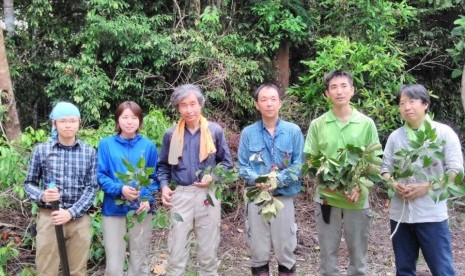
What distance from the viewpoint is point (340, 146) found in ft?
12.0

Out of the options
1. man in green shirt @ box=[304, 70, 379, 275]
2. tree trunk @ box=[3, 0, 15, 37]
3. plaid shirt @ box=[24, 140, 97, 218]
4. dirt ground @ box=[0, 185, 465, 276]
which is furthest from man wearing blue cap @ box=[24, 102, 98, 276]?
tree trunk @ box=[3, 0, 15, 37]

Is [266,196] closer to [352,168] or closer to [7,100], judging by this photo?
[352,168]

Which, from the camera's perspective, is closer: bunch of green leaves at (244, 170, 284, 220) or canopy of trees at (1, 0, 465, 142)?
bunch of green leaves at (244, 170, 284, 220)

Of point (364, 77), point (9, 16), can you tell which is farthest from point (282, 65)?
point (9, 16)

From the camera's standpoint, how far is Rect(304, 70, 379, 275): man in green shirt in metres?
3.68

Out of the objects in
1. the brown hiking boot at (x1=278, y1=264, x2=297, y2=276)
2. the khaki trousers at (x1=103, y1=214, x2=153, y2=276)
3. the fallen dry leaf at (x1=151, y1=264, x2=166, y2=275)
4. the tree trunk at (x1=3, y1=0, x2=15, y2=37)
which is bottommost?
the fallen dry leaf at (x1=151, y1=264, x2=166, y2=275)

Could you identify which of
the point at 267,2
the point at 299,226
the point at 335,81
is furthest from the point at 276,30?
the point at 335,81

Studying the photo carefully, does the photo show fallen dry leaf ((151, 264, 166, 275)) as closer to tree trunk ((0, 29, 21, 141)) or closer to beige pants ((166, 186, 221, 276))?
beige pants ((166, 186, 221, 276))

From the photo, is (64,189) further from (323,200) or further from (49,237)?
(323,200)

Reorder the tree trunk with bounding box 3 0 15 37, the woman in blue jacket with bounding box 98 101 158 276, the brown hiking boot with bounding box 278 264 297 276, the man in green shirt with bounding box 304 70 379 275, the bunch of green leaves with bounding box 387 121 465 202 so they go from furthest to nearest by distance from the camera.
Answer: the tree trunk with bounding box 3 0 15 37 < the brown hiking boot with bounding box 278 264 297 276 < the woman in blue jacket with bounding box 98 101 158 276 < the man in green shirt with bounding box 304 70 379 275 < the bunch of green leaves with bounding box 387 121 465 202

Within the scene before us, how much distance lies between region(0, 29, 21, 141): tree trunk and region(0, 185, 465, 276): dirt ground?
1264 millimetres

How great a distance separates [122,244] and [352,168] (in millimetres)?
1842

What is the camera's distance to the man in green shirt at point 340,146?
3.68 metres

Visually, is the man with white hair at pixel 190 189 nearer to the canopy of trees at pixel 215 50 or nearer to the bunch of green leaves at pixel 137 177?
the bunch of green leaves at pixel 137 177
